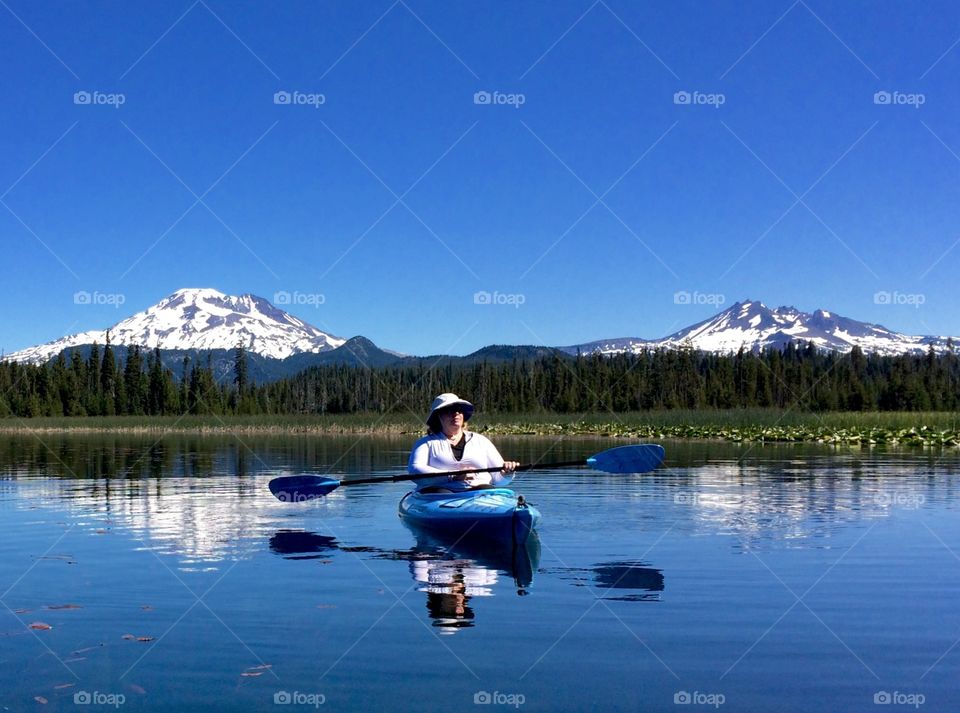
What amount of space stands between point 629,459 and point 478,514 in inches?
154

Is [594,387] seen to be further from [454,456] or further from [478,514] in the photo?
[478,514]

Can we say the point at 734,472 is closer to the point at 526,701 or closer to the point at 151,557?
the point at 151,557

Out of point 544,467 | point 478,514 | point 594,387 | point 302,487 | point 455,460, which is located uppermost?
point 594,387

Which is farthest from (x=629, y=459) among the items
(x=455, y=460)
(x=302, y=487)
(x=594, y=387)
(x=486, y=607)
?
(x=594, y=387)

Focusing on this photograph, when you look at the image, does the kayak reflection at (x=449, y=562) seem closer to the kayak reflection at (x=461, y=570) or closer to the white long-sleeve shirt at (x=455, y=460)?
the kayak reflection at (x=461, y=570)

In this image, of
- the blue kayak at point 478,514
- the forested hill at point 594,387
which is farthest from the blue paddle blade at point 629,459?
the forested hill at point 594,387

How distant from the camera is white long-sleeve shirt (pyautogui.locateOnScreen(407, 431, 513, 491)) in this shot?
19.0 meters

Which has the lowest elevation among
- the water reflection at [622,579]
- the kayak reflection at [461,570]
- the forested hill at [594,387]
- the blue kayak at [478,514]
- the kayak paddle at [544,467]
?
the kayak reflection at [461,570]

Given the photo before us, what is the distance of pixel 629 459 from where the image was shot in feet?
64.0

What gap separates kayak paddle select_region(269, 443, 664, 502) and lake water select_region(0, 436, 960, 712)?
743 mm

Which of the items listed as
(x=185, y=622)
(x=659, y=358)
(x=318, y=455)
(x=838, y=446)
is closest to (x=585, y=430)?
(x=838, y=446)

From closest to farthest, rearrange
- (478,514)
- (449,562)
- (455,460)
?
1. (449,562)
2. (478,514)
3. (455,460)

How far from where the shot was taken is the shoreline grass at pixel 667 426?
2090 inches

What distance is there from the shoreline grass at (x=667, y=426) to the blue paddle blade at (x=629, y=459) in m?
33.6
